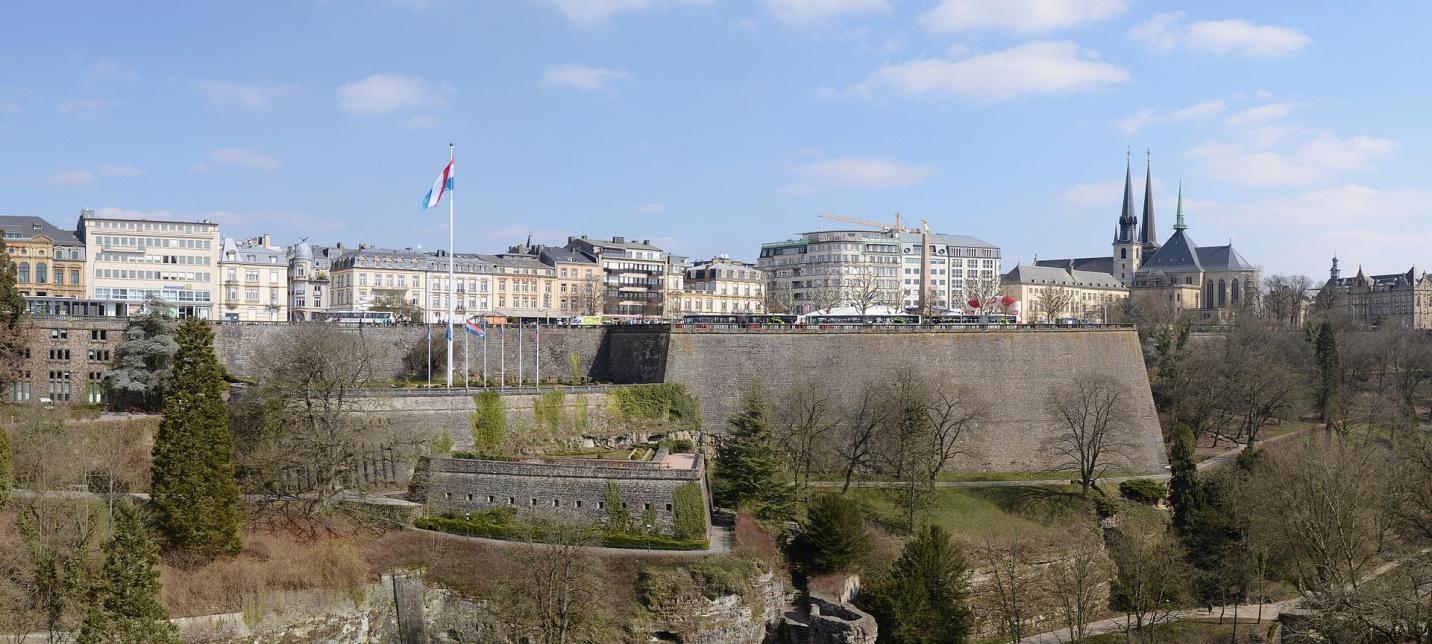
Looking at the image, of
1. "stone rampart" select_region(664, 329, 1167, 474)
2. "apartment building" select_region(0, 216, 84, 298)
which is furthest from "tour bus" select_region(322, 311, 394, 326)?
"stone rampart" select_region(664, 329, 1167, 474)

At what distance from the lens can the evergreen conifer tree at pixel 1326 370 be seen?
75938 mm

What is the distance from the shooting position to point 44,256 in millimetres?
69438

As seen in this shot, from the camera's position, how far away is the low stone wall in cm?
4066

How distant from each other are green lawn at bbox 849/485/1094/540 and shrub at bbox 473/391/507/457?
606 inches

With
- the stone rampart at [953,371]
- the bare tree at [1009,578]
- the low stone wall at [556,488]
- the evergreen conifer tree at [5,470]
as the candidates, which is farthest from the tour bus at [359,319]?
the bare tree at [1009,578]

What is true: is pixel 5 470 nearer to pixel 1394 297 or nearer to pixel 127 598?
pixel 127 598

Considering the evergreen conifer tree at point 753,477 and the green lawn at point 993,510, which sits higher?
the evergreen conifer tree at point 753,477

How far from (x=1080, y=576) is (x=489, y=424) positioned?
24.8 metres

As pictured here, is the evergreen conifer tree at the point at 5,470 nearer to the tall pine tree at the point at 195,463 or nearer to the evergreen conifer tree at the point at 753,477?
the tall pine tree at the point at 195,463

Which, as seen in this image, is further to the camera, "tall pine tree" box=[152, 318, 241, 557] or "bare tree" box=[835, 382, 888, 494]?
"bare tree" box=[835, 382, 888, 494]

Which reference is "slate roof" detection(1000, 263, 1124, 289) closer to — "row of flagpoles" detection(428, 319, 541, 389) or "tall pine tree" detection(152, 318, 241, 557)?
"row of flagpoles" detection(428, 319, 541, 389)

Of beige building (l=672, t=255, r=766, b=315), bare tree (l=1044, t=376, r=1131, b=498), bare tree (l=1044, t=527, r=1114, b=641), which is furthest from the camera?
beige building (l=672, t=255, r=766, b=315)

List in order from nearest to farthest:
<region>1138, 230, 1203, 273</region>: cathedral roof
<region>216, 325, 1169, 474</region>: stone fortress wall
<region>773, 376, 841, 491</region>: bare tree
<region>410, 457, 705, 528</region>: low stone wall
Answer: <region>410, 457, 705, 528</region>: low stone wall < <region>773, 376, 841, 491</region>: bare tree < <region>216, 325, 1169, 474</region>: stone fortress wall < <region>1138, 230, 1203, 273</region>: cathedral roof

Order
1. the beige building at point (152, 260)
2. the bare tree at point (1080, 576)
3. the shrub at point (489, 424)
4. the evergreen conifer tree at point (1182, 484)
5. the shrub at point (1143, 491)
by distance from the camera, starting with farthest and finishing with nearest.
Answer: the beige building at point (152, 260) → the shrub at point (1143, 491) → the shrub at point (489, 424) → the evergreen conifer tree at point (1182, 484) → the bare tree at point (1080, 576)
